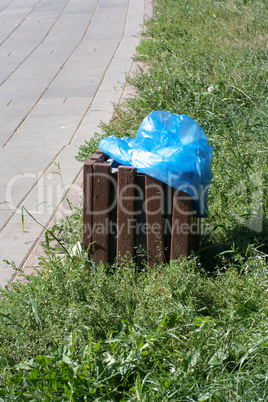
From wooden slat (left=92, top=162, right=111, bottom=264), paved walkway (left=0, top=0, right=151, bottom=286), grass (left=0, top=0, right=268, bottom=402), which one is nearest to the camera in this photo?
grass (left=0, top=0, right=268, bottom=402)

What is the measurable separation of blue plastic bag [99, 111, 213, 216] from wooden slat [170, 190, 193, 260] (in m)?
0.06

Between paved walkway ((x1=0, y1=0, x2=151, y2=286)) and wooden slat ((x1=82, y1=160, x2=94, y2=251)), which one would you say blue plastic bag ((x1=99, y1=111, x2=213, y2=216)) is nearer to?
wooden slat ((x1=82, y1=160, x2=94, y2=251))

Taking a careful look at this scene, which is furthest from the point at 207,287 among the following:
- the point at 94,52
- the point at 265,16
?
the point at 94,52

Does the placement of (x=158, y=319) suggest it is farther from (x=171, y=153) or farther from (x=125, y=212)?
(x=171, y=153)

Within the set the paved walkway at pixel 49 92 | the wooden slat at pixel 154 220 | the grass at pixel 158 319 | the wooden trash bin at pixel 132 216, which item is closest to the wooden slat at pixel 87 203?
the wooden trash bin at pixel 132 216

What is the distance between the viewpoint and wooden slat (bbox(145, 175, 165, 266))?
302 centimetres

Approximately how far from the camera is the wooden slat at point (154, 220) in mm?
3018

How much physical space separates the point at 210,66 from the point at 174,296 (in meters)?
4.17

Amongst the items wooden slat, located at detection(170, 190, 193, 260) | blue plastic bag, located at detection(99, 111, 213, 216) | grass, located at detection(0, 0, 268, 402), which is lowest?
grass, located at detection(0, 0, 268, 402)

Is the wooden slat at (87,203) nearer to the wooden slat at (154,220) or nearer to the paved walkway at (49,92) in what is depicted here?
the wooden slat at (154,220)

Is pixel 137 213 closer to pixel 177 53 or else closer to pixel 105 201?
pixel 105 201

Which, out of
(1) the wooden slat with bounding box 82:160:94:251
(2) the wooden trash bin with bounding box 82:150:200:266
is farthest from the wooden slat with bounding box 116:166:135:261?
(1) the wooden slat with bounding box 82:160:94:251

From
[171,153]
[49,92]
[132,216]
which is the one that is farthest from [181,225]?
[49,92]

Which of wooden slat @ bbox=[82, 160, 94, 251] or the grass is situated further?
wooden slat @ bbox=[82, 160, 94, 251]
